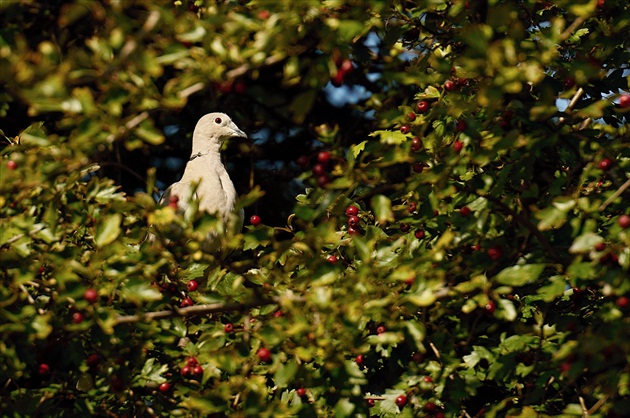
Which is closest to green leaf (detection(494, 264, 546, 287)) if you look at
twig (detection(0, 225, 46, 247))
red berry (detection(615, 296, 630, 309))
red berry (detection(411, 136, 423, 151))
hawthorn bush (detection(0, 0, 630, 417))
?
hawthorn bush (detection(0, 0, 630, 417))

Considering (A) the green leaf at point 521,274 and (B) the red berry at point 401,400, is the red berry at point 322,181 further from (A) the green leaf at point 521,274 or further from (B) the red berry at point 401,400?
(B) the red berry at point 401,400

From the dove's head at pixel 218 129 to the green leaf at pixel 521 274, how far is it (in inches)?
130

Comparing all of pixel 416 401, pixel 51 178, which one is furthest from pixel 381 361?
pixel 51 178

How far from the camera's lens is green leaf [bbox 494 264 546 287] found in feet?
9.27

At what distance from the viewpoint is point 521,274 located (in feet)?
9.32

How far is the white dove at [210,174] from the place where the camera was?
17.6ft

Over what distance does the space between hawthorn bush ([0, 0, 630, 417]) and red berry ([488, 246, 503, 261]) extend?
0.09ft

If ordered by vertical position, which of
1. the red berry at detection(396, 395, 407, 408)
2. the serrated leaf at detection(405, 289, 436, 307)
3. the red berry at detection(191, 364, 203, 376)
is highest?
the serrated leaf at detection(405, 289, 436, 307)

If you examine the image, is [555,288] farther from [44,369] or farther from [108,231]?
[44,369]

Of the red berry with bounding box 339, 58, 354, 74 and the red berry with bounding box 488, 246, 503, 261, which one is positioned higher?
the red berry with bounding box 339, 58, 354, 74

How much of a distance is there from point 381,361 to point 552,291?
1.14 meters

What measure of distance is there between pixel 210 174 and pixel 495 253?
2894 mm

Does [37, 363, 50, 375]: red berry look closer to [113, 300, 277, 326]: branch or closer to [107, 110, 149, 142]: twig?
[113, 300, 277, 326]: branch

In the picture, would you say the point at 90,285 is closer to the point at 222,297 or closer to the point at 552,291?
the point at 222,297
